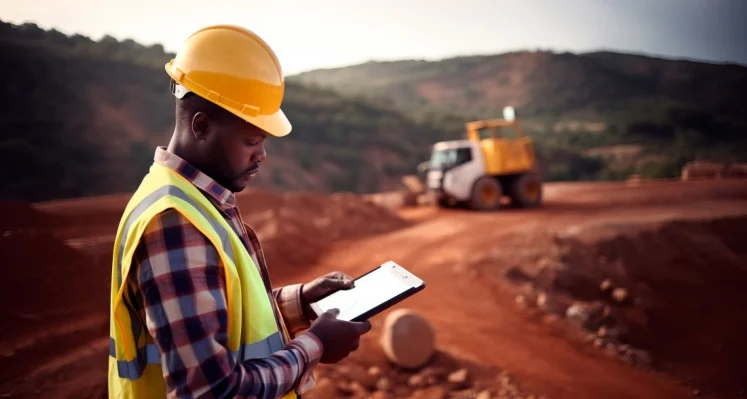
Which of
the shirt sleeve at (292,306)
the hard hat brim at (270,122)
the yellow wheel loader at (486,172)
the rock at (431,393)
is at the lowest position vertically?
the rock at (431,393)

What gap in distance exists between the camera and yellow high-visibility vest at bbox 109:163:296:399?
1195 mm

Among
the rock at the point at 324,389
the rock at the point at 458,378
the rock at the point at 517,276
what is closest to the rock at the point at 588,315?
the rock at the point at 517,276

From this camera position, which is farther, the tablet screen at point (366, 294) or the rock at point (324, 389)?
the rock at point (324, 389)

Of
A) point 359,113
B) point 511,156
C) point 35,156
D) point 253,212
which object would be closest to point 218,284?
point 253,212

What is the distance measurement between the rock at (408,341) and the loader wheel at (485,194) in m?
8.31

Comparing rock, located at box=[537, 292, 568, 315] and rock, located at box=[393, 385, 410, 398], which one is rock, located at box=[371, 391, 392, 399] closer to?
rock, located at box=[393, 385, 410, 398]

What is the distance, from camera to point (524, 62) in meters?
48.5

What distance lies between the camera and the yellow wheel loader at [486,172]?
12.5 m

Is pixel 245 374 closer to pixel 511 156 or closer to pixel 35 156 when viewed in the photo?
pixel 35 156

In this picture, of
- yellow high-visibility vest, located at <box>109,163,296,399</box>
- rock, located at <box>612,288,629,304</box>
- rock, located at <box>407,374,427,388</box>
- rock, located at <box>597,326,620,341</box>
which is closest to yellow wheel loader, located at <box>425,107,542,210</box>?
rock, located at <box>612,288,629,304</box>

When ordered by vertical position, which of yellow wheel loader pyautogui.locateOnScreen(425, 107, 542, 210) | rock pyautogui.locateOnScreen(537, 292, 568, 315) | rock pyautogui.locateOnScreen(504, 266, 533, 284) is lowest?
rock pyautogui.locateOnScreen(537, 292, 568, 315)

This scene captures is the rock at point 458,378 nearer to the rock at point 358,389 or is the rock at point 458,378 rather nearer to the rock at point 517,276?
the rock at point 358,389

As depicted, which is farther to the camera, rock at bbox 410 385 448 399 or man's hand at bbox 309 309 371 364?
rock at bbox 410 385 448 399

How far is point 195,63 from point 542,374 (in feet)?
13.6
